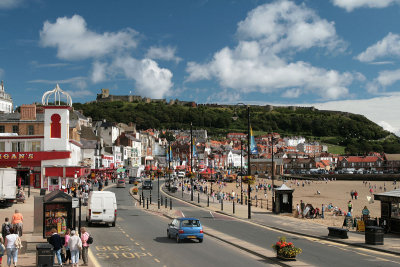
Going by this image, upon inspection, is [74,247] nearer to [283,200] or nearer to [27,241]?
[27,241]

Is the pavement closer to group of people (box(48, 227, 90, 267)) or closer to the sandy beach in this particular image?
group of people (box(48, 227, 90, 267))

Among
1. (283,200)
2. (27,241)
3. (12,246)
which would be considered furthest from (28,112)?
(12,246)

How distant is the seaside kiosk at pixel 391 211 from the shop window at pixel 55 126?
42.5 meters

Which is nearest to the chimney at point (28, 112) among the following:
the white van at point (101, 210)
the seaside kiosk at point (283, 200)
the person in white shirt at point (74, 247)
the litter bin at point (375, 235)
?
the white van at point (101, 210)

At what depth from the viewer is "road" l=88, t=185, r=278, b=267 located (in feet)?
61.2

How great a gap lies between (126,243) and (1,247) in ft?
25.2

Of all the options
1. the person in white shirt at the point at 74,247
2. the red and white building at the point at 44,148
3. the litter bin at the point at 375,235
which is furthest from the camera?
the red and white building at the point at 44,148

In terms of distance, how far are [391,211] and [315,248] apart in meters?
7.69

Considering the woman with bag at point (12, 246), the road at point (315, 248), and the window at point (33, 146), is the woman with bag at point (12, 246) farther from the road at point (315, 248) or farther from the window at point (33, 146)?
the window at point (33, 146)

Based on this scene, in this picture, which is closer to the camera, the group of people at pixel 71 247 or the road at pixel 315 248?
the group of people at pixel 71 247

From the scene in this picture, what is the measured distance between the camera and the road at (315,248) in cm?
1911

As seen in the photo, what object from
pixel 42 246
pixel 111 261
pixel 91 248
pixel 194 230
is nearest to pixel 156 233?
pixel 194 230

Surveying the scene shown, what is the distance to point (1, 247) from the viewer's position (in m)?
16.5

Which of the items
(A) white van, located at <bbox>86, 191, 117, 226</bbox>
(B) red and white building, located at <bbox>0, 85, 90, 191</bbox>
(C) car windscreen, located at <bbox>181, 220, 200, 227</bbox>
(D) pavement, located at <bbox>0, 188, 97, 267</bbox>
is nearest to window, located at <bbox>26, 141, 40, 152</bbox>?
(B) red and white building, located at <bbox>0, 85, 90, 191</bbox>
